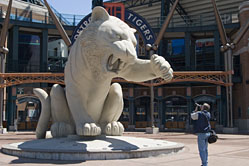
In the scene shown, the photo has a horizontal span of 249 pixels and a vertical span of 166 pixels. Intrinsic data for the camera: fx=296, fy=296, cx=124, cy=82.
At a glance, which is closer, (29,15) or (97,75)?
(97,75)

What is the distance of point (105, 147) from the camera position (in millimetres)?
6379

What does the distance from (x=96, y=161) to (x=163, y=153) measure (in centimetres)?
163

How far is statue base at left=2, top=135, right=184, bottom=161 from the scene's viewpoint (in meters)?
6.02

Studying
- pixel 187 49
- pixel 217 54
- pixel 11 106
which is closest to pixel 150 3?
pixel 187 49

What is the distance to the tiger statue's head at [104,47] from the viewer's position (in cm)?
598

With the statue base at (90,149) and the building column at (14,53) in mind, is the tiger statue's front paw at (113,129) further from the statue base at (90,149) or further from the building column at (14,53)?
the building column at (14,53)

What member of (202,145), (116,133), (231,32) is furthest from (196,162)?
(231,32)

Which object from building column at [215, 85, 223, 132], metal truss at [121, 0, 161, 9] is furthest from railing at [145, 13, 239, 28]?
building column at [215, 85, 223, 132]

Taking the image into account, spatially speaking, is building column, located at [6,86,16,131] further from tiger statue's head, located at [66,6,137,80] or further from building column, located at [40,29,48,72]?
tiger statue's head, located at [66,6,137,80]

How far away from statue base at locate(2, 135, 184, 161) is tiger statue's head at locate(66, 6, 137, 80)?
1.54 meters

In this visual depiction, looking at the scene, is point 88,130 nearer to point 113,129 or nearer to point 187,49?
point 113,129

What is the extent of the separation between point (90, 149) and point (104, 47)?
213cm

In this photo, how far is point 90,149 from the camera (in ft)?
20.1

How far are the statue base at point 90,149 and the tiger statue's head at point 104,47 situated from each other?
5.04 ft
